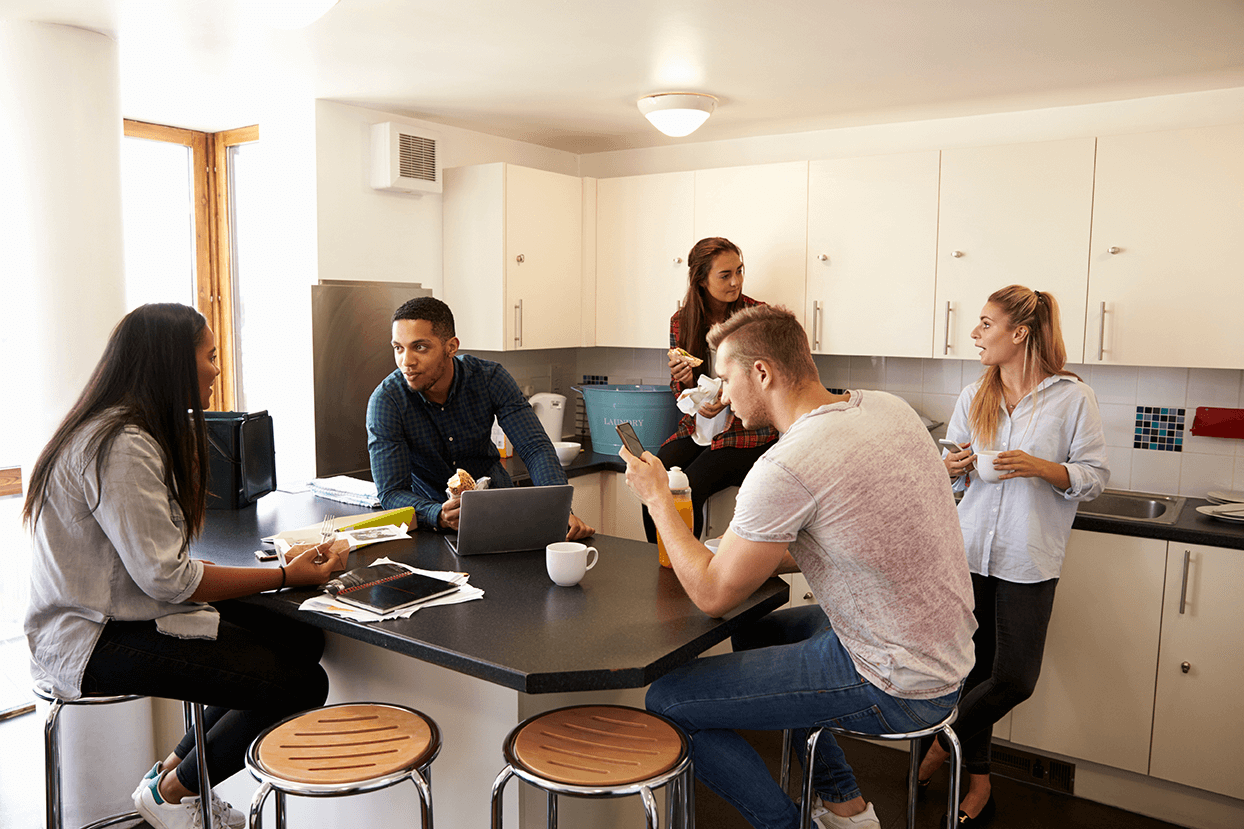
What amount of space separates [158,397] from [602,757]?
47.2 inches

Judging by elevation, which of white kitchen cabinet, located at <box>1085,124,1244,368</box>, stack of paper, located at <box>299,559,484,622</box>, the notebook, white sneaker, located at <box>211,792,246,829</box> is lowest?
white sneaker, located at <box>211,792,246,829</box>

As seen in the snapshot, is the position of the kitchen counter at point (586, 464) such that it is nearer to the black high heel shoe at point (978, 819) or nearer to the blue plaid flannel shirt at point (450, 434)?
the blue plaid flannel shirt at point (450, 434)

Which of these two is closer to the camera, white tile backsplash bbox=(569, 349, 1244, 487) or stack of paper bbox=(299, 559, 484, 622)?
stack of paper bbox=(299, 559, 484, 622)

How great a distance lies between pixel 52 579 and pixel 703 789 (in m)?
2.00

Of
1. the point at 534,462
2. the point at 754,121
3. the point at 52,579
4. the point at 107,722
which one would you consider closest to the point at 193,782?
the point at 52,579

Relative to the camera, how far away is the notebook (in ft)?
6.08

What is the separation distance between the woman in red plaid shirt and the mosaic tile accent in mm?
1365

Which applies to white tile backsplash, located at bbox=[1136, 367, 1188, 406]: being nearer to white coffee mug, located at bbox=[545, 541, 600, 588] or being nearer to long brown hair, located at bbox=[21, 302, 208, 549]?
white coffee mug, located at bbox=[545, 541, 600, 588]

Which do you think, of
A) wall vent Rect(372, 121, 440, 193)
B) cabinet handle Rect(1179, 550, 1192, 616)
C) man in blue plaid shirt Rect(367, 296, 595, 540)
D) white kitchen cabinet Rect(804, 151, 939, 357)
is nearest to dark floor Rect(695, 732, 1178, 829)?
cabinet handle Rect(1179, 550, 1192, 616)

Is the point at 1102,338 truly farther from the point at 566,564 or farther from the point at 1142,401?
the point at 566,564

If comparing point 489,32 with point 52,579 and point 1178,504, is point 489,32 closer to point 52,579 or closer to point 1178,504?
point 52,579

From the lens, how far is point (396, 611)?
182 cm

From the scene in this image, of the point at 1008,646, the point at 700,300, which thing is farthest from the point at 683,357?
the point at 1008,646

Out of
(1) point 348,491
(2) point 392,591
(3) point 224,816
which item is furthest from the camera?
(1) point 348,491
